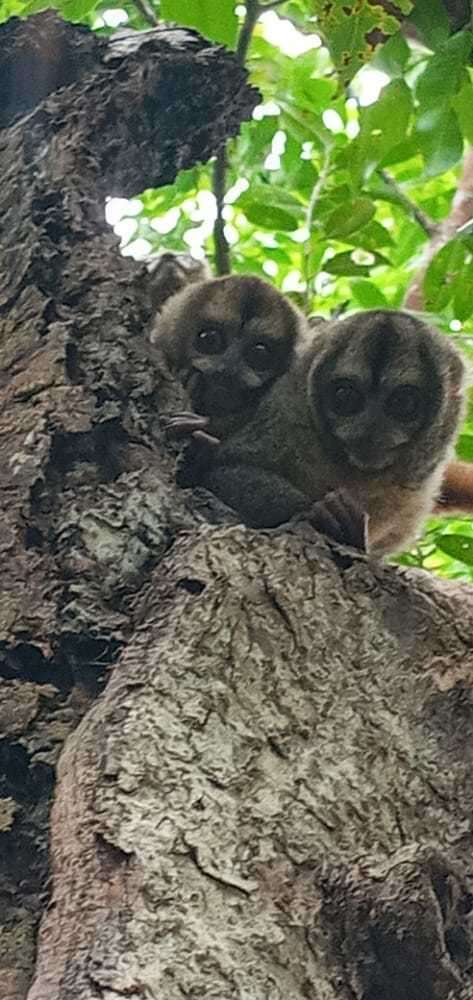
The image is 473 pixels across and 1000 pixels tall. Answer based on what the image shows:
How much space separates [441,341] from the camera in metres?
3.08

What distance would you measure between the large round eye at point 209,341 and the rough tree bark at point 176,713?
0.91 m

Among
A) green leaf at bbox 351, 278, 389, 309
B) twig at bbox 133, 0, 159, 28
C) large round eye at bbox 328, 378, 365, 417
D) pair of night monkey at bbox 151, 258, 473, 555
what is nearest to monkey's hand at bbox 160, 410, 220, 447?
pair of night monkey at bbox 151, 258, 473, 555

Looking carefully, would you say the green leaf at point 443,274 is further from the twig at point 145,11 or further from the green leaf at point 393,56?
the twig at point 145,11

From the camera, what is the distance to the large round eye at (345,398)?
9.80 feet

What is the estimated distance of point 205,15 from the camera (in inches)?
105

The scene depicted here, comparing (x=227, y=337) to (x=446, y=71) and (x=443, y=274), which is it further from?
(x=446, y=71)

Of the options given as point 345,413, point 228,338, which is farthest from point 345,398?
point 228,338

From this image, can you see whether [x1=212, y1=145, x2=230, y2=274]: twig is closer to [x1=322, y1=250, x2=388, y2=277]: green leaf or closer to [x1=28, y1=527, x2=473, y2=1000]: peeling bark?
[x1=322, y1=250, x2=388, y2=277]: green leaf

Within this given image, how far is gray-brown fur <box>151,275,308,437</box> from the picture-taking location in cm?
322

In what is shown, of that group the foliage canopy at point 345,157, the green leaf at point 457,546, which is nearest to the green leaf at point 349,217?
the foliage canopy at point 345,157

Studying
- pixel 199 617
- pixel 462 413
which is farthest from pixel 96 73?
pixel 199 617

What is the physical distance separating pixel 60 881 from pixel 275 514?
1.16m

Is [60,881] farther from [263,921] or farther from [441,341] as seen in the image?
[441,341]

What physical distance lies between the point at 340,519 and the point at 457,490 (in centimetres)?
137
